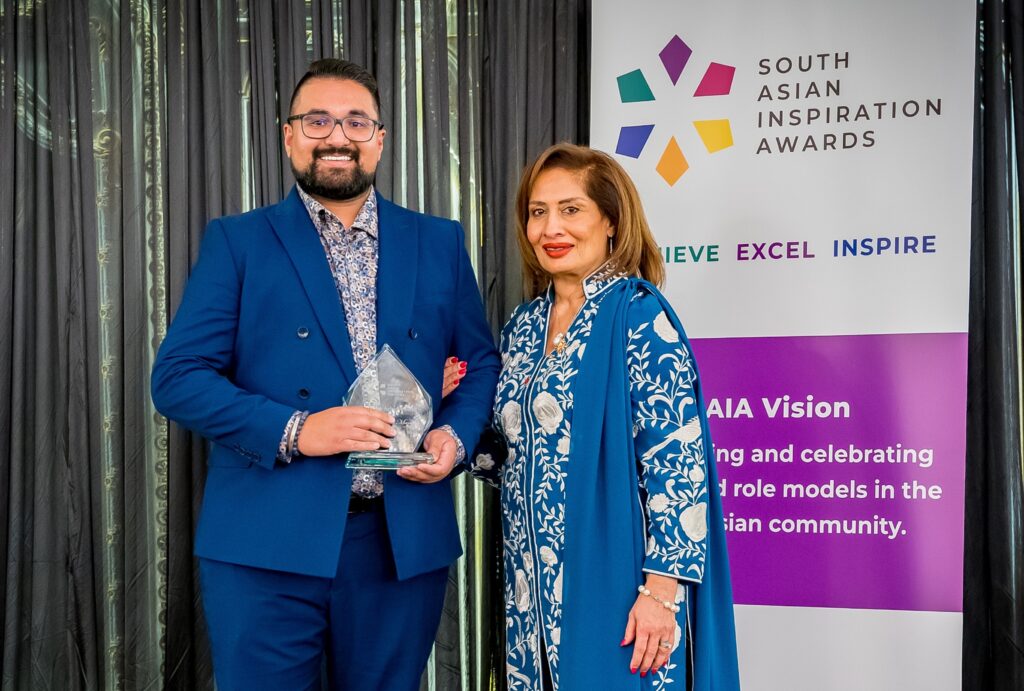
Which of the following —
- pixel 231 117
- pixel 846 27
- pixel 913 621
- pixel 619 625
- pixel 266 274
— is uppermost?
pixel 846 27

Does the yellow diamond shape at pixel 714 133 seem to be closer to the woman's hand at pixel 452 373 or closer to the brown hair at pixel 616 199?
the brown hair at pixel 616 199

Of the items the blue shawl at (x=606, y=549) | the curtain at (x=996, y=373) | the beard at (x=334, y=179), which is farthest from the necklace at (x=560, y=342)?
the curtain at (x=996, y=373)

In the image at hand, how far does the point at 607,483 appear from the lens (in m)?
1.78

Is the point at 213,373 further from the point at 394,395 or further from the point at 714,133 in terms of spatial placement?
the point at 714,133

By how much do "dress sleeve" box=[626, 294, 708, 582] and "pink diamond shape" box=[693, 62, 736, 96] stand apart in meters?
1.08

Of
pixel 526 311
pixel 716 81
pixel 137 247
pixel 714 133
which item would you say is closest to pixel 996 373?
pixel 714 133

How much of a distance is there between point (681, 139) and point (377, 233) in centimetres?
106

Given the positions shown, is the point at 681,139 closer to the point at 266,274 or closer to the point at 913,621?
the point at 266,274

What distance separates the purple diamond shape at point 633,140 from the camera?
2.65m

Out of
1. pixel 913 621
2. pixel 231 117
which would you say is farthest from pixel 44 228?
pixel 913 621

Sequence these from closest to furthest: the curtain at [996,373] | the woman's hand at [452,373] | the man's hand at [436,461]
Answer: the man's hand at [436,461], the woman's hand at [452,373], the curtain at [996,373]

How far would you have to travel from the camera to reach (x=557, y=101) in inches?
111

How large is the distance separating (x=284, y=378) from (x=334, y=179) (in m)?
0.46

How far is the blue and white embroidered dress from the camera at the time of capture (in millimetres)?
1761
